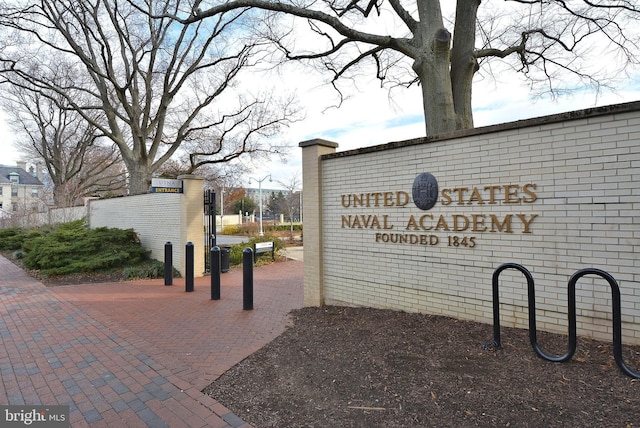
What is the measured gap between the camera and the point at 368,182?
5.69 metres

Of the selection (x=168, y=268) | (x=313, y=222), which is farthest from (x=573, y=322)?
(x=168, y=268)

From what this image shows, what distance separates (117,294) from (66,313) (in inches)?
62.1

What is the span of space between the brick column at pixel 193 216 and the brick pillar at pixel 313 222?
451 cm

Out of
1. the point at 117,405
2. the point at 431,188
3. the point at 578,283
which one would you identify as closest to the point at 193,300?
the point at 117,405

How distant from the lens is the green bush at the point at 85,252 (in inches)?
396

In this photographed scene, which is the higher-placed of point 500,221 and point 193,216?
point 193,216

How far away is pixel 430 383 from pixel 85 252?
1086 cm

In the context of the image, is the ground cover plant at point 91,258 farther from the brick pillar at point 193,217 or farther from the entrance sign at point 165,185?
the entrance sign at point 165,185

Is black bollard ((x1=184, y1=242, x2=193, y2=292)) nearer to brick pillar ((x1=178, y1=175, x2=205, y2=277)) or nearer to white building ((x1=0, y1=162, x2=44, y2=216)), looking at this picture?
brick pillar ((x1=178, y1=175, x2=205, y2=277))

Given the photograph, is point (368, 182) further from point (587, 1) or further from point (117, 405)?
point (587, 1)

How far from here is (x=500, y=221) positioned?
171 inches

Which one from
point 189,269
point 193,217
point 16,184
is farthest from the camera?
point 16,184

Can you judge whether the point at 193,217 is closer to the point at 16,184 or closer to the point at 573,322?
the point at 573,322

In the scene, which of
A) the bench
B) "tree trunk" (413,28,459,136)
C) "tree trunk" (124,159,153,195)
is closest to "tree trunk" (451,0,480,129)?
"tree trunk" (413,28,459,136)
